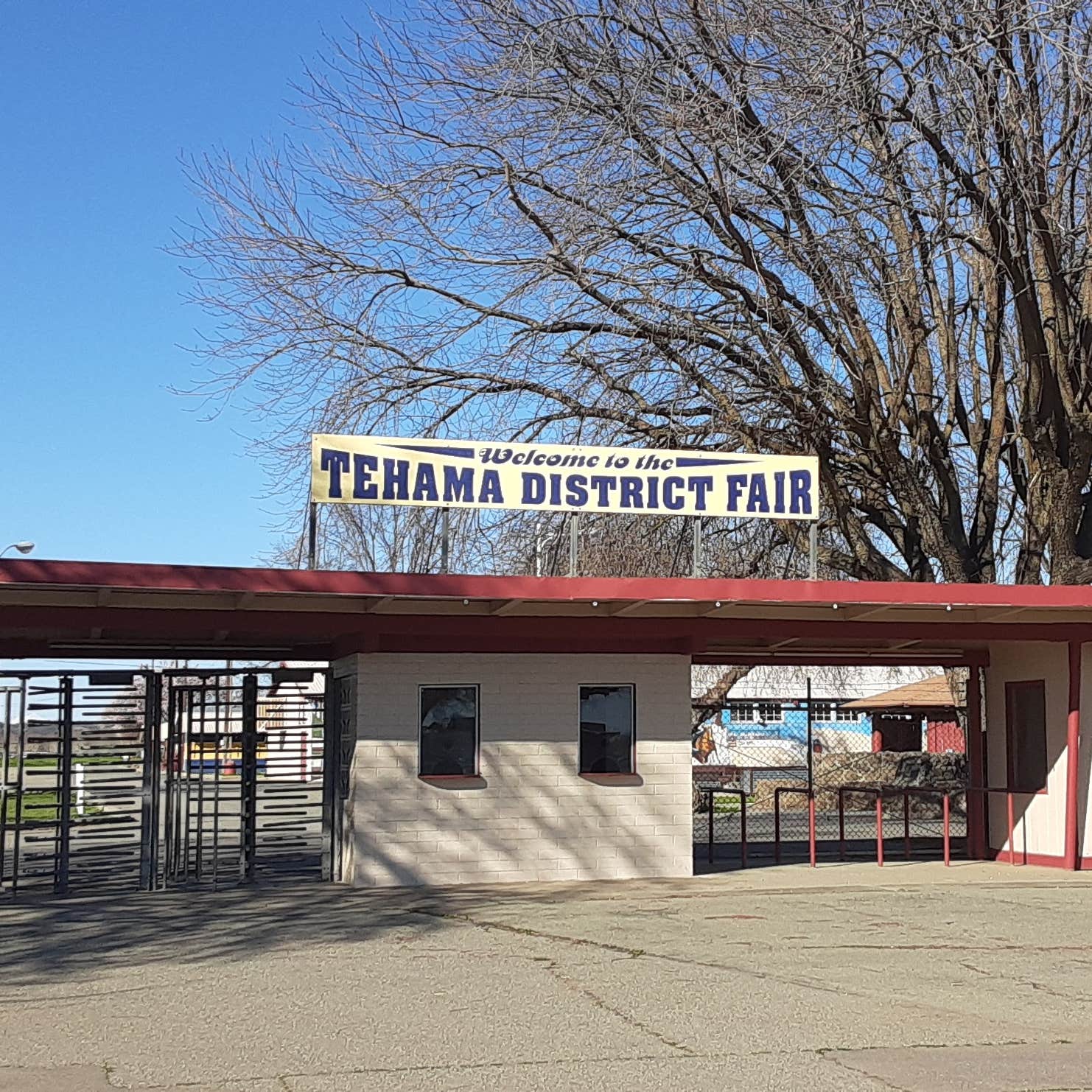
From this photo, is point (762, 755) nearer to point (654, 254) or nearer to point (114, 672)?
point (654, 254)

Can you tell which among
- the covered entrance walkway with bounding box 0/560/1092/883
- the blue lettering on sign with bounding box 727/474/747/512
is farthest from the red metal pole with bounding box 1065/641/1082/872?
the blue lettering on sign with bounding box 727/474/747/512

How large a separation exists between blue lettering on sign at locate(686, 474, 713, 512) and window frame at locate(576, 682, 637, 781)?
2199mm

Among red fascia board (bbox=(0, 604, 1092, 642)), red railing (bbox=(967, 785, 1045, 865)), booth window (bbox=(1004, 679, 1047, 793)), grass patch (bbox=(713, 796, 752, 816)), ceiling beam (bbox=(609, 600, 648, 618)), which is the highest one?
ceiling beam (bbox=(609, 600, 648, 618))

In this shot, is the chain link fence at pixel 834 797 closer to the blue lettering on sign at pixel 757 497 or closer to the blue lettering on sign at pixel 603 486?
the blue lettering on sign at pixel 757 497

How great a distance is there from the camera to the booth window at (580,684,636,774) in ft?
57.5

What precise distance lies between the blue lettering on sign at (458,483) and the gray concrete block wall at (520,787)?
5.98 ft

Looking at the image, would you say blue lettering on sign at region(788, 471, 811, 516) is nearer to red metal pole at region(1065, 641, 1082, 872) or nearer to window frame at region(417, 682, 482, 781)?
red metal pole at region(1065, 641, 1082, 872)

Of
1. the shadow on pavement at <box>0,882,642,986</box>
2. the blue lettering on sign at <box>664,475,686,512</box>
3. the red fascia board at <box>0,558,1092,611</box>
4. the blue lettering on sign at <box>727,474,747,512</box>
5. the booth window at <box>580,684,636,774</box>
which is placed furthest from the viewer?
the booth window at <box>580,684,636,774</box>

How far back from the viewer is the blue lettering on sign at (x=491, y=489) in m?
16.9

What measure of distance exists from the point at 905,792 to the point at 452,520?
23.0 ft

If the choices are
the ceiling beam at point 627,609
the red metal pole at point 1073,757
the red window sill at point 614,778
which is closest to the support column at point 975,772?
the red metal pole at point 1073,757

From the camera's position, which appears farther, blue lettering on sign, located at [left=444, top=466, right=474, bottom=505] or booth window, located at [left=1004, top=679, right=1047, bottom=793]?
booth window, located at [left=1004, top=679, right=1047, bottom=793]

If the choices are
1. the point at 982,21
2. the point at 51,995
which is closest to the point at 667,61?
the point at 982,21

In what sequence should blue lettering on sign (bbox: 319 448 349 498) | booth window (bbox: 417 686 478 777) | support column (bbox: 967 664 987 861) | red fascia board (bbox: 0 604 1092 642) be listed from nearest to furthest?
red fascia board (bbox: 0 604 1092 642) → blue lettering on sign (bbox: 319 448 349 498) → booth window (bbox: 417 686 478 777) → support column (bbox: 967 664 987 861)
